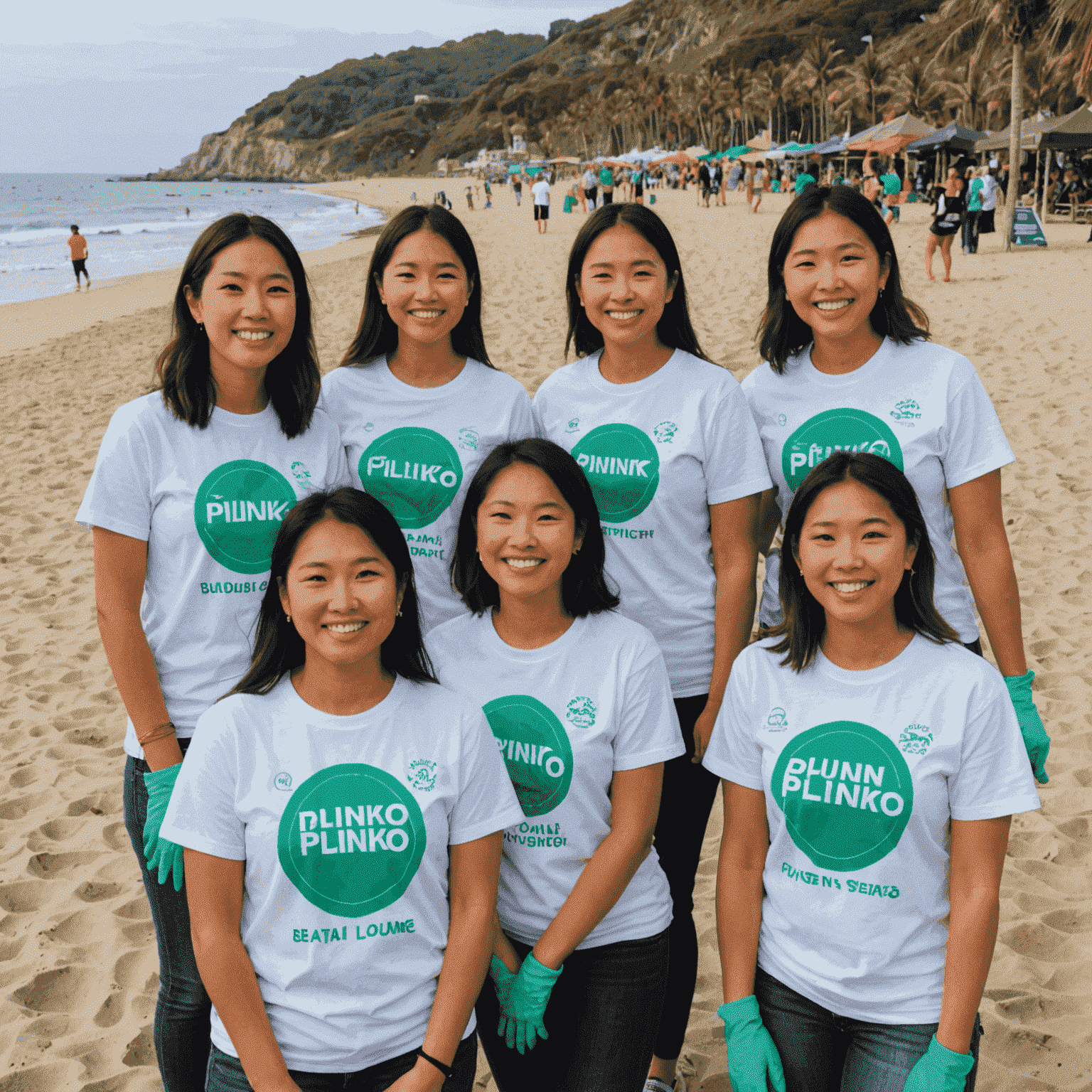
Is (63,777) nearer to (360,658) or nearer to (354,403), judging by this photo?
(354,403)

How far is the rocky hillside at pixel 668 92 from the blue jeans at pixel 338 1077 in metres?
16.9

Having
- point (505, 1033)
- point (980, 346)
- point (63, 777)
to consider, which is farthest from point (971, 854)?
point (980, 346)

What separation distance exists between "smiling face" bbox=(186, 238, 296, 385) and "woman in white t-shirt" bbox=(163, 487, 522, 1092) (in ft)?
1.68

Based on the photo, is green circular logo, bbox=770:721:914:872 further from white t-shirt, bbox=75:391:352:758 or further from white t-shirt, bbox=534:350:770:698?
white t-shirt, bbox=75:391:352:758

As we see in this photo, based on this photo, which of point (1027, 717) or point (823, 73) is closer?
point (1027, 717)

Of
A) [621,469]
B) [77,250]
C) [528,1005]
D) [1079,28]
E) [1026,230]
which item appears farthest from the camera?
[77,250]

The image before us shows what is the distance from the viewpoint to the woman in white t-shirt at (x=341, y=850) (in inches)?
70.9

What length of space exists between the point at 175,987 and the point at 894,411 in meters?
2.14

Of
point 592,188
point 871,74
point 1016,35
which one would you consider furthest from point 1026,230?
point 871,74

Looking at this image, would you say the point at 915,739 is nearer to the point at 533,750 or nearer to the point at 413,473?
the point at 533,750

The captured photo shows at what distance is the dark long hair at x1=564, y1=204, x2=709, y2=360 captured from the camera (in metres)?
2.44

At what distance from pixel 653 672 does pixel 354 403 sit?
108 centimetres

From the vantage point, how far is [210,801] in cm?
183

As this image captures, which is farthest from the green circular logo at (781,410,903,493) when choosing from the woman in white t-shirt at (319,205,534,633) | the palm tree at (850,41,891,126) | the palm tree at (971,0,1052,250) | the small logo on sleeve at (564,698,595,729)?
the palm tree at (850,41,891,126)
